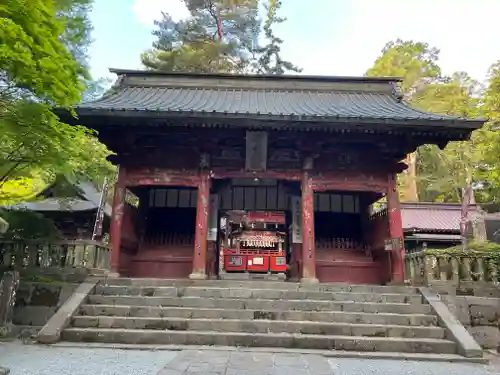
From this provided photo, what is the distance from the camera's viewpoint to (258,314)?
693cm

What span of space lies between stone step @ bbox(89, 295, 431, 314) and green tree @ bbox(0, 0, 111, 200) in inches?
114

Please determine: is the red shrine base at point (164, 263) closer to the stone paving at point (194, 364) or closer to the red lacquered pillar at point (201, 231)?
the red lacquered pillar at point (201, 231)

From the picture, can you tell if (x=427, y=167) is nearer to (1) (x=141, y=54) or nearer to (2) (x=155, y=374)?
(1) (x=141, y=54)

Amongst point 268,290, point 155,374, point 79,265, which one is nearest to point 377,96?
point 268,290

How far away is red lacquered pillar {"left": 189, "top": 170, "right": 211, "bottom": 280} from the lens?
9211 mm

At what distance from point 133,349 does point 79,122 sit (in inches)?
228

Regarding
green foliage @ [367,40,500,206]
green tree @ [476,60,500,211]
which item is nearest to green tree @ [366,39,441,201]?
green foliage @ [367,40,500,206]

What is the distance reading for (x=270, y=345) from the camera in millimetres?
6176

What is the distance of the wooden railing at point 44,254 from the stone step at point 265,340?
6.87ft

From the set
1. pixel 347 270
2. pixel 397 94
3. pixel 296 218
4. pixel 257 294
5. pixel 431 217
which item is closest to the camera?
pixel 257 294

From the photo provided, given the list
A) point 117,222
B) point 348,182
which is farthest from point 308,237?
point 117,222

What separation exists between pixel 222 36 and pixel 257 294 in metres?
25.1

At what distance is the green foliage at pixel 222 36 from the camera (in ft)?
89.7

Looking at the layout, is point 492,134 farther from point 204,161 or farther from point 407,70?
point 407,70
